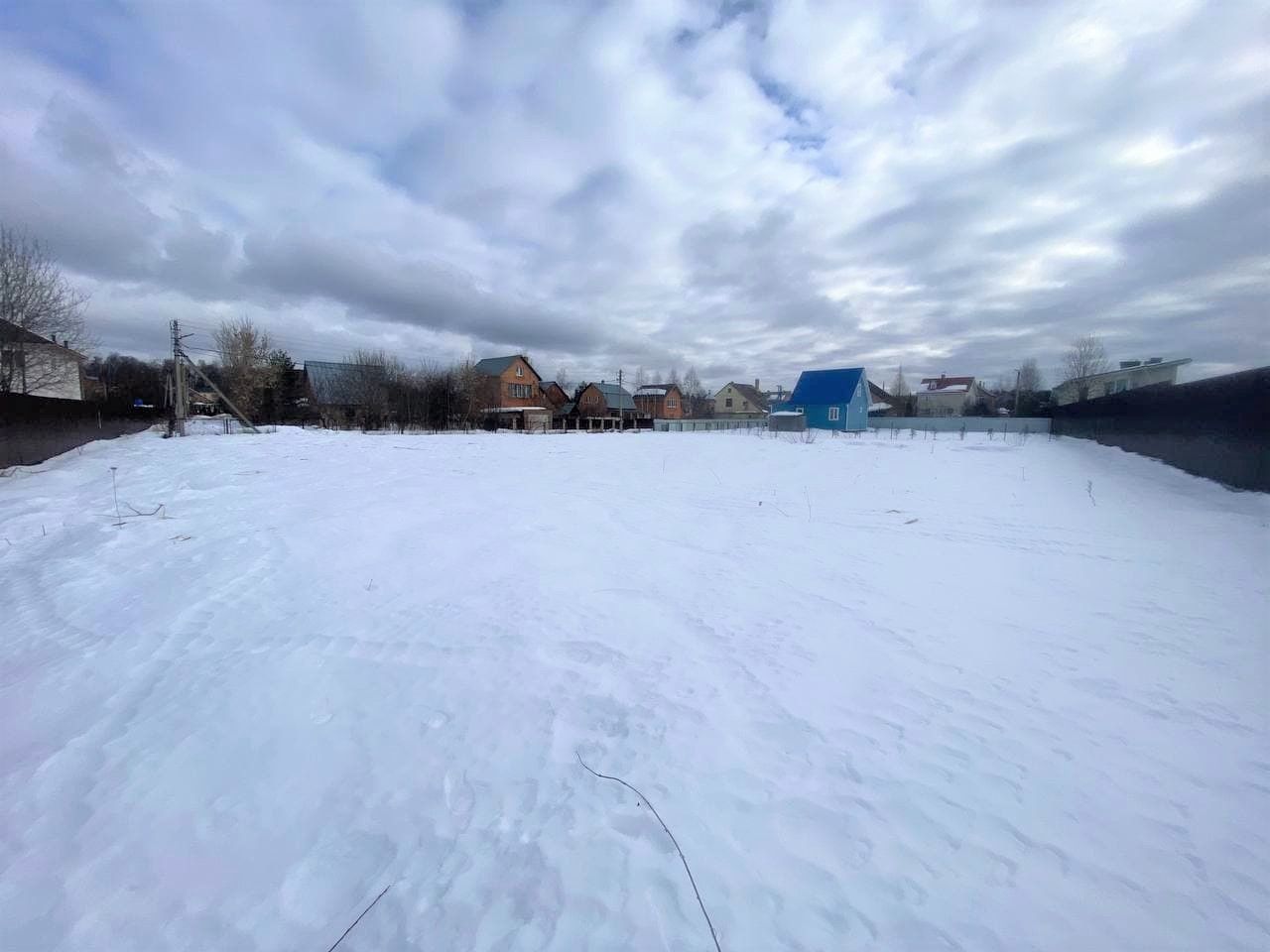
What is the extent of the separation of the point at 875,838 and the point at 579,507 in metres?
6.54

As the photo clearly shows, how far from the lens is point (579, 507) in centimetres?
827

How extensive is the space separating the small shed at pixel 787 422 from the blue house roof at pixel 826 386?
2788mm

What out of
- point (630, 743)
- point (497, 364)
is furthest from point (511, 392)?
point (630, 743)

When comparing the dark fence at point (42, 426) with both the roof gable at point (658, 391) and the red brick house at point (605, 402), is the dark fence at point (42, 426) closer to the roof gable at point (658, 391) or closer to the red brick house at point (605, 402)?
the red brick house at point (605, 402)

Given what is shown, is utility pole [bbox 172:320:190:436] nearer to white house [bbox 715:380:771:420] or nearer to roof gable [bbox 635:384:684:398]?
roof gable [bbox 635:384:684:398]

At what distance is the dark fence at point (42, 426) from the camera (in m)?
12.0

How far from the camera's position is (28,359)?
17172 mm

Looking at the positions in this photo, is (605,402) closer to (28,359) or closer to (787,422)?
(787,422)

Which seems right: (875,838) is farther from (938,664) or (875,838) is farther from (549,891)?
(938,664)


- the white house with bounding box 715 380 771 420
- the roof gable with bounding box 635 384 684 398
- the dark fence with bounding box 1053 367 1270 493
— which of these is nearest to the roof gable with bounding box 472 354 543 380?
the roof gable with bounding box 635 384 684 398

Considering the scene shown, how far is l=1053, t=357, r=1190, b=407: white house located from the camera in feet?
153

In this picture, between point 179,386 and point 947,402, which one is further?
point 947,402

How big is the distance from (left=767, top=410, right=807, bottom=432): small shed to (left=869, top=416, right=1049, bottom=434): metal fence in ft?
25.9

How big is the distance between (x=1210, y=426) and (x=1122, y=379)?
54.2 meters
